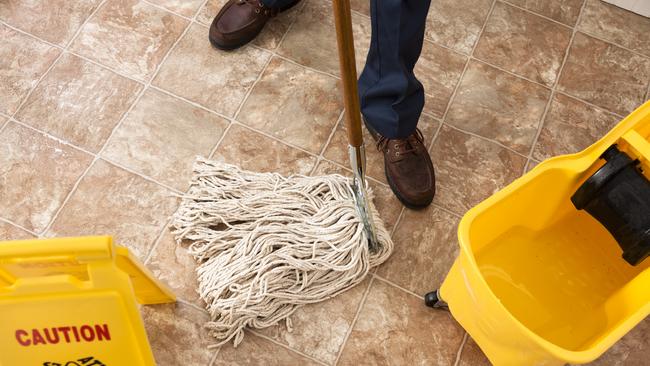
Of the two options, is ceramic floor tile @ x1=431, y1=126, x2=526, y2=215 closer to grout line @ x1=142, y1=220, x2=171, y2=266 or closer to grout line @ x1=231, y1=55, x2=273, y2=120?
grout line @ x1=231, y1=55, x2=273, y2=120

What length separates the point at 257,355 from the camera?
1342mm

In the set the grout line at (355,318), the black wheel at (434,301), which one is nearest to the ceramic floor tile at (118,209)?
the grout line at (355,318)

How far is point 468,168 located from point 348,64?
586 millimetres

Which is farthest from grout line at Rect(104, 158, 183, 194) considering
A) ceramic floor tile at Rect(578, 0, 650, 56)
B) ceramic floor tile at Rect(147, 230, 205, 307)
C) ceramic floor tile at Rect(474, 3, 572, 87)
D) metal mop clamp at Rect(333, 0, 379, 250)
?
ceramic floor tile at Rect(578, 0, 650, 56)

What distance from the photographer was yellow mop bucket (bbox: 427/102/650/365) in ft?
3.69

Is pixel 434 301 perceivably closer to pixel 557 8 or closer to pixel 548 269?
pixel 548 269

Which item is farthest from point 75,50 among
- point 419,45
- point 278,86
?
point 419,45

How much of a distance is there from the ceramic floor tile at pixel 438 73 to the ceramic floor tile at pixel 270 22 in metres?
0.38

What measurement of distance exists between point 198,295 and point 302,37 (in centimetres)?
76

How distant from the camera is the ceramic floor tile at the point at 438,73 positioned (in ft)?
5.45

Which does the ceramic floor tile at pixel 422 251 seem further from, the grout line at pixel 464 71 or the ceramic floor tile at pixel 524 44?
the ceramic floor tile at pixel 524 44

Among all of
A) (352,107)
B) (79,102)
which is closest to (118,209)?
(79,102)

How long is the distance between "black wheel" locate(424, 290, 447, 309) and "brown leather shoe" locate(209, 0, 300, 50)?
0.83 metres

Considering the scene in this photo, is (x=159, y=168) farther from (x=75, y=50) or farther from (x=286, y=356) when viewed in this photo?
(x=286, y=356)
